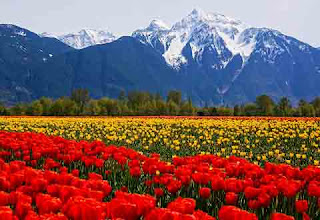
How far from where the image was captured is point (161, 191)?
5.11 meters

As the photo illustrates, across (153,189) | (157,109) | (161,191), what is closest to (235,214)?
(161,191)

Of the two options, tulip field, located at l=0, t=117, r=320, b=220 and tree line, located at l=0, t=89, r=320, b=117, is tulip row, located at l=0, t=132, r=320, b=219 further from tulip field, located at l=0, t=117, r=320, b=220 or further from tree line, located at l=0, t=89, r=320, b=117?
tree line, located at l=0, t=89, r=320, b=117

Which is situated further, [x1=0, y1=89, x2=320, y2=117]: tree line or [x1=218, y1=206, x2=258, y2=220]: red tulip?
[x1=0, y1=89, x2=320, y2=117]: tree line

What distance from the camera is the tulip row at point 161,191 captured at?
3.24m

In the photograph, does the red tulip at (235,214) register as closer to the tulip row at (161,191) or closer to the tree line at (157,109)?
the tulip row at (161,191)

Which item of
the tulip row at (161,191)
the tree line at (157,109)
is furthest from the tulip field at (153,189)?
the tree line at (157,109)

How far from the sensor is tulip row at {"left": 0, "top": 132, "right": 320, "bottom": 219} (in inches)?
127

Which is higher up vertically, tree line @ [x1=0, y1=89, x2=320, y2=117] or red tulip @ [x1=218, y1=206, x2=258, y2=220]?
tree line @ [x1=0, y1=89, x2=320, y2=117]

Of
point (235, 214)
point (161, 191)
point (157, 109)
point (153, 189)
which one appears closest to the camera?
point (235, 214)

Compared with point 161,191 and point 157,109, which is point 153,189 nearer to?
point 161,191

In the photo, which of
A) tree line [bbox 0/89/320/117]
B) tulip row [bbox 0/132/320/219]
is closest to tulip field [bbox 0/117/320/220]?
tulip row [bbox 0/132/320/219]

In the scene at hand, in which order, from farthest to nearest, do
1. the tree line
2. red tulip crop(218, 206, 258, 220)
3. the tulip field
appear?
the tree line, the tulip field, red tulip crop(218, 206, 258, 220)

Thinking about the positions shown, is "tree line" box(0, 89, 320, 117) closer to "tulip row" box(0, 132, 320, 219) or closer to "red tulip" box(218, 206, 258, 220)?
"tulip row" box(0, 132, 320, 219)

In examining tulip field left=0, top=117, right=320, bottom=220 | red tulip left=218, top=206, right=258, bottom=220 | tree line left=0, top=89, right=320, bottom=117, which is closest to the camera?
red tulip left=218, top=206, right=258, bottom=220
